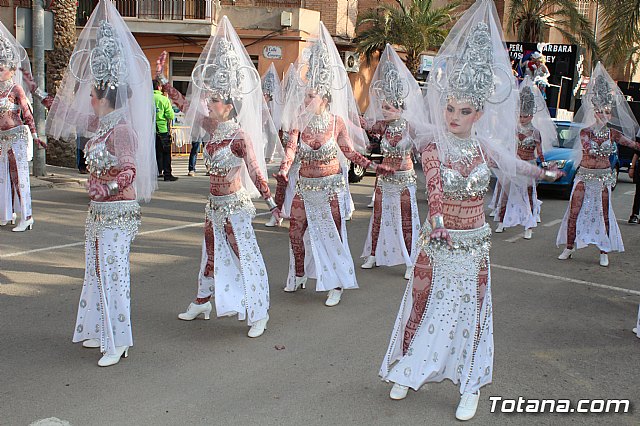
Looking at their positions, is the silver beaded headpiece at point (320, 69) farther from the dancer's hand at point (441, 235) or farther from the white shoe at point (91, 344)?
the white shoe at point (91, 344)

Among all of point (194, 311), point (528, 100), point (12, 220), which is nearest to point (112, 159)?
point (194, 311)

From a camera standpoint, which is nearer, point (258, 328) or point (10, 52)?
point (258, 328)

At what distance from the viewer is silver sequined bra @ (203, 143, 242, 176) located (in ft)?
17.5

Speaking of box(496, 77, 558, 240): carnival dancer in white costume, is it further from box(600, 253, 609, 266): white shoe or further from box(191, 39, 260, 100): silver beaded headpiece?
box(191, 39, 260, 100): silver beaded headpiece

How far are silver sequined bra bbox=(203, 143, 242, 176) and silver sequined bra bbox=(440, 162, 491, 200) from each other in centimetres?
186

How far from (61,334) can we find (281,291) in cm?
225

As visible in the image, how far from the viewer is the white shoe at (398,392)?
14.3 ft

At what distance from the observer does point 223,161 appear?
5.33 meters

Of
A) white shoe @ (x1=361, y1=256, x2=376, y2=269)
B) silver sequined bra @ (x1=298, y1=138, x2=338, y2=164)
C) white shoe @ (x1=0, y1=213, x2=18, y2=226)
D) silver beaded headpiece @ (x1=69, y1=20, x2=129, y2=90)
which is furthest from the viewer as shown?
white shoe @ (x1=0, y1=213, x2=18, y2=226)

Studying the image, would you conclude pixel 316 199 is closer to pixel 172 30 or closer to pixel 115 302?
pixel 115 302

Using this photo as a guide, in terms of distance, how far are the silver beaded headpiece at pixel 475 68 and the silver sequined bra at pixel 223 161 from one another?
1.95 m

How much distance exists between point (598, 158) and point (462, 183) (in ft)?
16.3

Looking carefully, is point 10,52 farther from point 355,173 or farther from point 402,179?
point 355,173

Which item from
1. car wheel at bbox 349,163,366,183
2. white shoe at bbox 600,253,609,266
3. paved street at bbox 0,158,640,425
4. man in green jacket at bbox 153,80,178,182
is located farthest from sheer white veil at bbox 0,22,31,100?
car wheel at bbox 349,163,366,183
